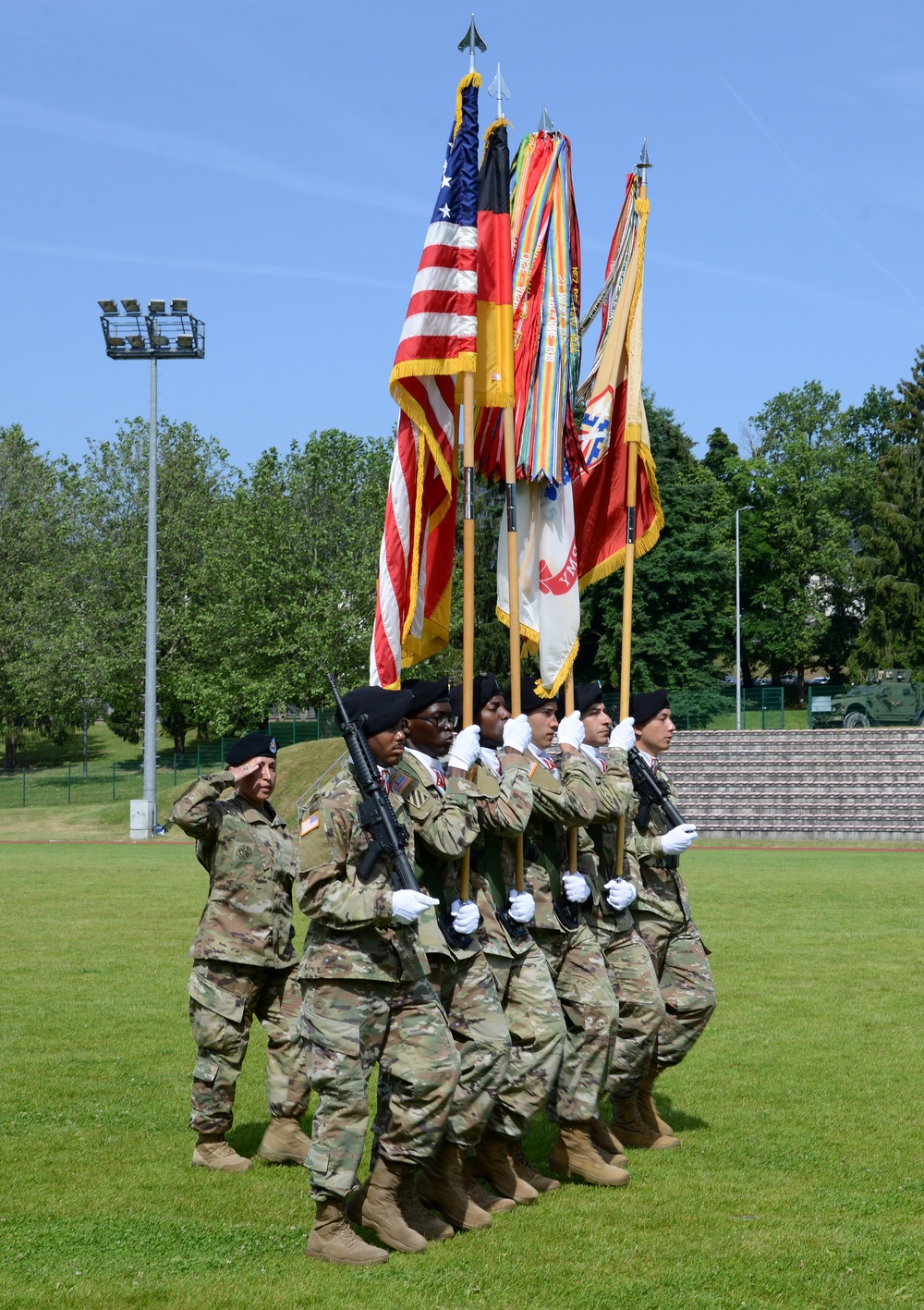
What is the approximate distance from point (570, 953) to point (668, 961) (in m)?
1.11

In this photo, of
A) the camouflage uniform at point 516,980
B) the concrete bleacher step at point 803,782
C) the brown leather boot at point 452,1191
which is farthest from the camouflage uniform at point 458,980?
the concrete bleacher step at point 803,782

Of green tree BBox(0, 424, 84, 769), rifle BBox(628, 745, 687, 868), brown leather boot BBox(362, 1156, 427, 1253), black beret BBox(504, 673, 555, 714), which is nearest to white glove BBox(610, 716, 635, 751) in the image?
rifle BBox(628, 745, 687, 868)

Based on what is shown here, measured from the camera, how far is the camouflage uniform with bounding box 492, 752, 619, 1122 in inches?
302

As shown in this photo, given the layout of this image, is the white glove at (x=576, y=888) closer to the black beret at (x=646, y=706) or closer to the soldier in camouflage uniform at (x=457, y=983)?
the soldier in camouflage uniform at (x=457, y=983)

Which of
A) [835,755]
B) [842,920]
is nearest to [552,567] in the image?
[842,920]

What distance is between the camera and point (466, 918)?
698 cm

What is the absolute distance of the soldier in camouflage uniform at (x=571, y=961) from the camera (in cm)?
766

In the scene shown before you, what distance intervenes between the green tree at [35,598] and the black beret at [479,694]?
2183 inches

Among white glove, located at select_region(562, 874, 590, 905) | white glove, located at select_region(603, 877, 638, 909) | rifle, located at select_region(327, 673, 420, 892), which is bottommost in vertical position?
white glove, located at select_region(603, 877, 638, 909)

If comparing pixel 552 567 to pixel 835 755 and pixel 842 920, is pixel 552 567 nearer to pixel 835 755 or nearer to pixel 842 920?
pixel 842 920

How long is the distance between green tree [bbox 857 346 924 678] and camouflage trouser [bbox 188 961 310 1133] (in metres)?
61.2

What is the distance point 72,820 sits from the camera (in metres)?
48.2

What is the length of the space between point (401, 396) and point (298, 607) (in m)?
46.1

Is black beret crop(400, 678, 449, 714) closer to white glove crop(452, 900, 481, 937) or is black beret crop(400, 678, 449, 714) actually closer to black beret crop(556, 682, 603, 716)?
white glove crop(452, 900, 481, 937)
